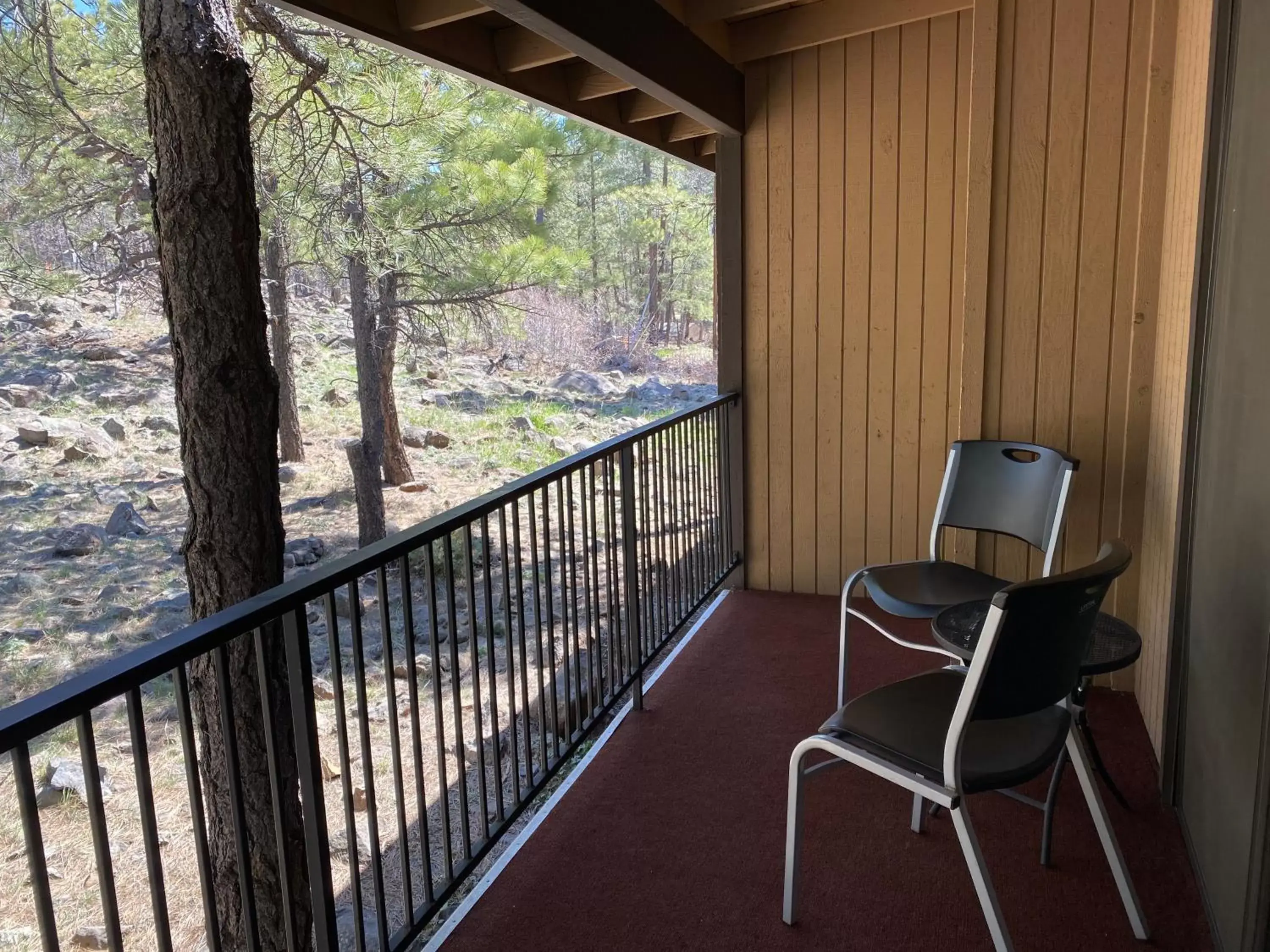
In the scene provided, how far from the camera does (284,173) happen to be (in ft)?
24.0

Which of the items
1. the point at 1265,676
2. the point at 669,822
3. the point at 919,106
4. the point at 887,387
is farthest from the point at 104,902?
the point at 919,106

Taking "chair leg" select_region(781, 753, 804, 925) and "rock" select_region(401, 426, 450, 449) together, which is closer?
"chair leg" select_region(781, 753, 804, 925)

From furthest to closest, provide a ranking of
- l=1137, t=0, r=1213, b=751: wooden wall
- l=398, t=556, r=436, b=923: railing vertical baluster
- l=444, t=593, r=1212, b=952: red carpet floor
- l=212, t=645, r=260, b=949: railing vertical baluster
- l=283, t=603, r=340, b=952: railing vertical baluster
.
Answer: l=1137, t=0, r=1213, b=751: wooden wall, l=444, t=593, r=1212, b=952: red carpet floor, l=398, t=556, r=436, b=923: railing vertical baluster, l=283, t=603, r=340, b=952: railing vertical baluster, l=212, t=645, r=260, b=949: railing vertical baluster

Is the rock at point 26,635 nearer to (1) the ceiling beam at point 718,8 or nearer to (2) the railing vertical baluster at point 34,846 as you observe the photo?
(1) the ceiling beam at point 718,8

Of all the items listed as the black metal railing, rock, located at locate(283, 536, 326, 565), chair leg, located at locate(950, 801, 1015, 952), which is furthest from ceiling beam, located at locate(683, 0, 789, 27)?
rock, located at locate(283, 536, 326, 565)

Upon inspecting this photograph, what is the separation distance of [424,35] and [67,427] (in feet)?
30.0

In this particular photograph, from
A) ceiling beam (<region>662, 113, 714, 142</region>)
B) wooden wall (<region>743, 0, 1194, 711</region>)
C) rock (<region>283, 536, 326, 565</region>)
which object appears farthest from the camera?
rock (<region>283, 536, 326, 565</region>)

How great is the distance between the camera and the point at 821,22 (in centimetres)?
352

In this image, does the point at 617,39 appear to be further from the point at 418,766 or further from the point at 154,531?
the point at 154,531

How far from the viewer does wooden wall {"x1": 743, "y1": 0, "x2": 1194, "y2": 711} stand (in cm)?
314

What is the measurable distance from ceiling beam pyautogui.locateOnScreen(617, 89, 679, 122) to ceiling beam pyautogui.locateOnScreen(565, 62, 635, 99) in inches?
20.7

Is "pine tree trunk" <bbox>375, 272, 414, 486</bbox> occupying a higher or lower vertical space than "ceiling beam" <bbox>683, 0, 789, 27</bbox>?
lower

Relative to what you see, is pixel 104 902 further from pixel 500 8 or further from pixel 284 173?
pixel 284 173

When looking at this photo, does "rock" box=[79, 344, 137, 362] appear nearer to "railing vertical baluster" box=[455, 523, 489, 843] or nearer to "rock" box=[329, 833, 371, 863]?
"rock" box=[329, 833, 371, 863]
